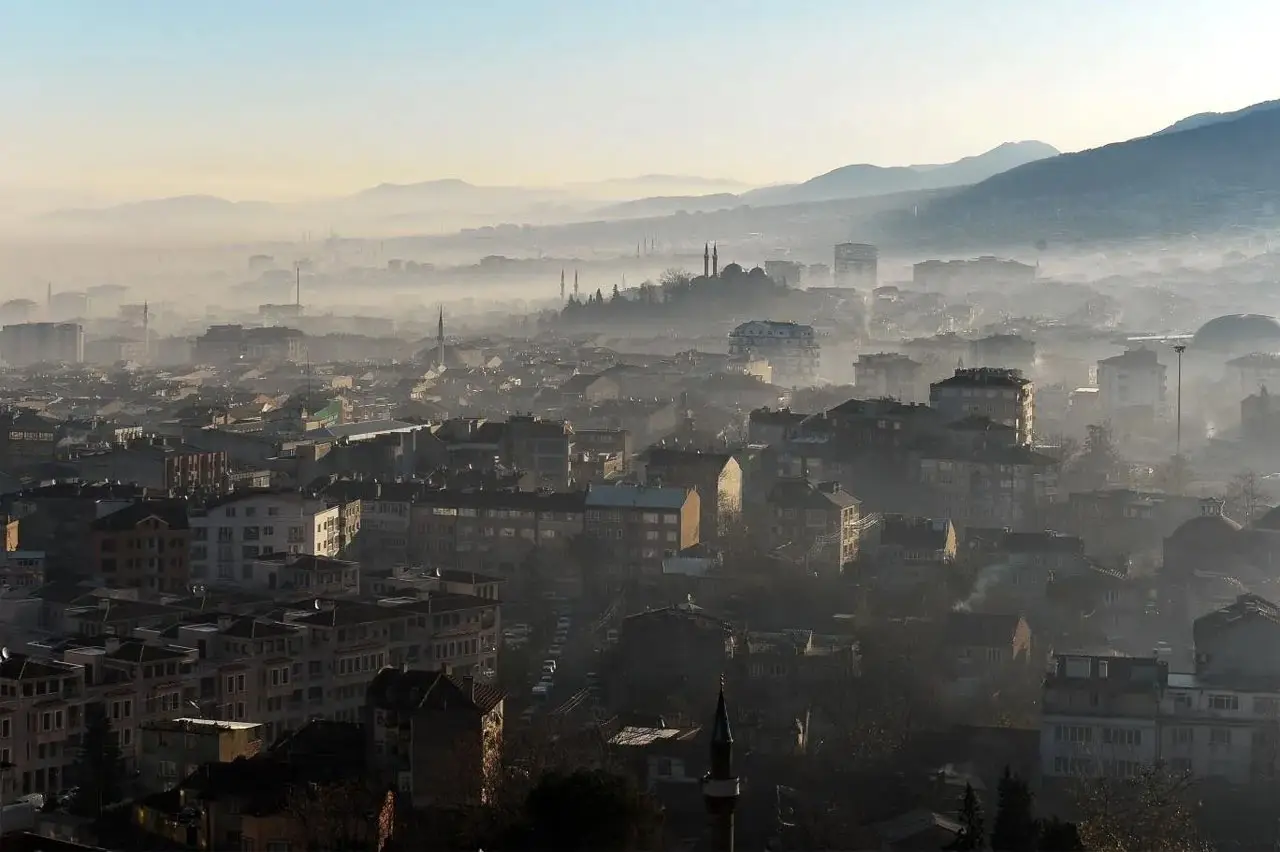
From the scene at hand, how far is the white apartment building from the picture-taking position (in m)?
15.6

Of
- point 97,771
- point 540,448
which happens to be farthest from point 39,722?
point 540,448

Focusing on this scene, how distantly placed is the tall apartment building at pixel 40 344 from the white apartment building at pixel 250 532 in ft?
126

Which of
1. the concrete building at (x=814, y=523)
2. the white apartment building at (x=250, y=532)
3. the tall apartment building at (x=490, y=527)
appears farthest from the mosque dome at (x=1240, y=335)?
the white apartment building at (x=250, y=532)

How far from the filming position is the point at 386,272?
80875mm

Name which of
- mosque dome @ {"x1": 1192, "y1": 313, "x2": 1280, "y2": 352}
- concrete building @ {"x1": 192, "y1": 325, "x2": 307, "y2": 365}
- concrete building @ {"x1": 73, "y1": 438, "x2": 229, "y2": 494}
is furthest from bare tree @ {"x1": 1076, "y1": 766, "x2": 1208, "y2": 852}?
concrete building @ {"x1": 192, "y1": 325, "x2": 307, "y2": 365}

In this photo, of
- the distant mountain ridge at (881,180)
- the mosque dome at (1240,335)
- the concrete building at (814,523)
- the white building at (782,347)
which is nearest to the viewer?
the concrete building at (814,523)

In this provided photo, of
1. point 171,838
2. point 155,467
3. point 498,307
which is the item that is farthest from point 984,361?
point 498,307

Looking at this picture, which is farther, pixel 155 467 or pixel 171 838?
pixel 155 467

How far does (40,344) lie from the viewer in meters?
53.6

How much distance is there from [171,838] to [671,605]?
5.65 meters

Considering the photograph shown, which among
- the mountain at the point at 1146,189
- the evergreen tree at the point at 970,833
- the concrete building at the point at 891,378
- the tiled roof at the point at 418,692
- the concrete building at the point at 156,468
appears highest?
the mountain at the point at 1146,189

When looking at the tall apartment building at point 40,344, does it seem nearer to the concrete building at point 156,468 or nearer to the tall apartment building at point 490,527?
the concrete building at point 156,468

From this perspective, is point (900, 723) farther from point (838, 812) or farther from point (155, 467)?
point (155, 467)

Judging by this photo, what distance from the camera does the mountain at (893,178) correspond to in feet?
382
